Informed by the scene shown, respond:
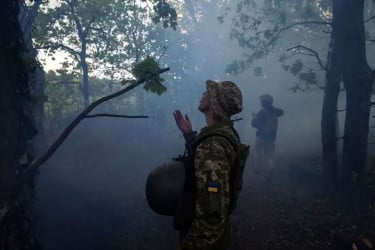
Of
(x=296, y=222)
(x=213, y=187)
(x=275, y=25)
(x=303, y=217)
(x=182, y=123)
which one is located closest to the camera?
(x=213, y=187)

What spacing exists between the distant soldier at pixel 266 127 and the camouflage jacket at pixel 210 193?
330 inches

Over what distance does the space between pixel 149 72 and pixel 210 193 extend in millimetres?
1896

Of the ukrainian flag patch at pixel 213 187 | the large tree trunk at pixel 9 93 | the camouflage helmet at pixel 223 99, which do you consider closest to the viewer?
the ukrainian flag patch at pixel 213 187

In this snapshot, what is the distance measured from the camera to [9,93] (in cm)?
452

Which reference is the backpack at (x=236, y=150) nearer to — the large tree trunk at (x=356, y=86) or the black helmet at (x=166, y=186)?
the black helmet at (x=166, y=186)

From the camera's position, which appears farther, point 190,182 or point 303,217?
point 303,217

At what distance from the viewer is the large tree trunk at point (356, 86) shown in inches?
309

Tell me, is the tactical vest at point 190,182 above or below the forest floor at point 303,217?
above

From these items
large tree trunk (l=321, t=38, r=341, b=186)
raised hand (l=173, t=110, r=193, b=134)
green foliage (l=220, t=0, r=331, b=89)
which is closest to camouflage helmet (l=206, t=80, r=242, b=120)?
raised hand (l=173, t=110, r=193, b=134)

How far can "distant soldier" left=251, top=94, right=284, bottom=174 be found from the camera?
10688mm

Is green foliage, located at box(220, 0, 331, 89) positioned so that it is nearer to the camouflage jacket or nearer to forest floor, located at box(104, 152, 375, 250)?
forest floor, located at box(104, 152, 375, 250)

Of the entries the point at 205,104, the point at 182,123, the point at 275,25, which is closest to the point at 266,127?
the point at 275,25

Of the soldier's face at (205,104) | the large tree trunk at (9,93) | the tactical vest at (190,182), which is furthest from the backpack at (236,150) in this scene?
the large tree trunk at (9,93)

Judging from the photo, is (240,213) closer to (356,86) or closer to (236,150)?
(356,86)
